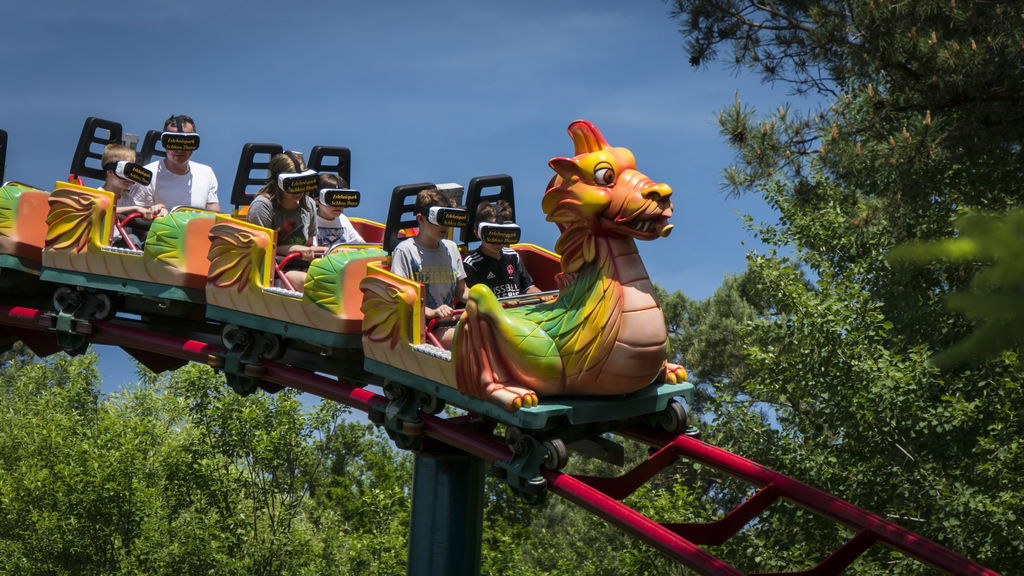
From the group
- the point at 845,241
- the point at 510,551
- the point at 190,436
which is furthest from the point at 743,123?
the point at 190,436

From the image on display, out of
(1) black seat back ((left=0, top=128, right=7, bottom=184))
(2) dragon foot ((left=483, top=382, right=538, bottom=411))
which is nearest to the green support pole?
(2) dragon foot ((left=483, top=382, right=538, bottom=411))

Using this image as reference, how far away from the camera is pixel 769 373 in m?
9.57

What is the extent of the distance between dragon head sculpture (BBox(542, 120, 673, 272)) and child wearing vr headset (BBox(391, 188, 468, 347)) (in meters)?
0.67

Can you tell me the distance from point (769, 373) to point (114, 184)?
17.3 feet

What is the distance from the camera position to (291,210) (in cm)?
672

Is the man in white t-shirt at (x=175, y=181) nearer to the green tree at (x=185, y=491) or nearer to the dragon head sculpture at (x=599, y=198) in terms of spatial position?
the dragon head sculpture at (x=599, y=198)

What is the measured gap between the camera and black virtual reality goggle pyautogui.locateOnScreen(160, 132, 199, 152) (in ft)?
24.0

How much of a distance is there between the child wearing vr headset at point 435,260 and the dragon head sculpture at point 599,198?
0.67 metres

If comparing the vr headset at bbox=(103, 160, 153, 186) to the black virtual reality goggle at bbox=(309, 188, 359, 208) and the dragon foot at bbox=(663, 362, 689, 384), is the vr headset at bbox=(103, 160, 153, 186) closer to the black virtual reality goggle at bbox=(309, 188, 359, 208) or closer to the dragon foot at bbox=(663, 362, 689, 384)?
the black virtual reality goggle at bbox=(309, 188, 359, 208)

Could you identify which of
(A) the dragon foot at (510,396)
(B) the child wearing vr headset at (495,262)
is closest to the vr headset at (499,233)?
(B) the child wearing vr headset at (495,262)

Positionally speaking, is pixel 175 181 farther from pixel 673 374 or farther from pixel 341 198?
pixel 673 374

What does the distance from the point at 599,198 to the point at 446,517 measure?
1943 mm

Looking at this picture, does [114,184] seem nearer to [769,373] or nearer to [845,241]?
[769,373]

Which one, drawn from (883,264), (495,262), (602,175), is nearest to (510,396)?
(602,175)
